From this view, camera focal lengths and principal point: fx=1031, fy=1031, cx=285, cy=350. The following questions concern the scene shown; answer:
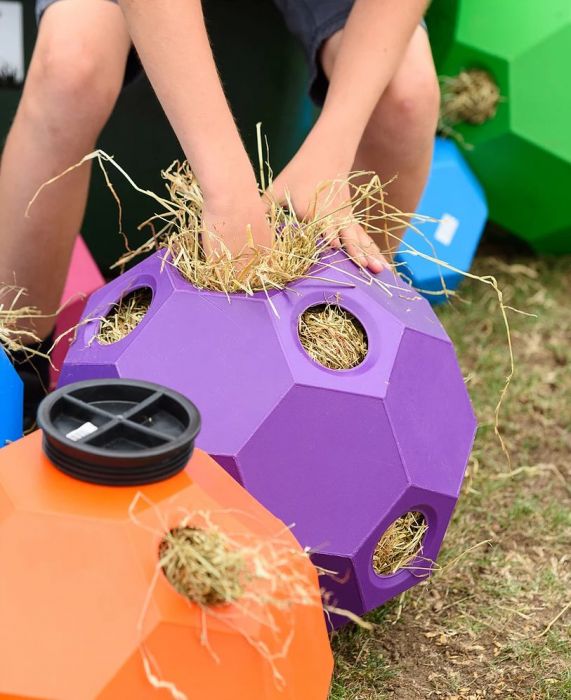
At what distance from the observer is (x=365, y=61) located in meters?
1.50

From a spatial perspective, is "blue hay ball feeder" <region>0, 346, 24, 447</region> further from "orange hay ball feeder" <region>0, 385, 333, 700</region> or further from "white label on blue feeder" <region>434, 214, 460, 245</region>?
"white label on blue feeder" <region>434, 214, 460, 245</region>

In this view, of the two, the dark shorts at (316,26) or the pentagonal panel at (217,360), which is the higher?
the dark shorts at (316,26)

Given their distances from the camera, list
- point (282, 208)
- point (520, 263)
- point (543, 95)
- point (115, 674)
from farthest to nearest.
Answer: point (520, 263)
point (543, 95)
point (282, 208)
point (115, 674)

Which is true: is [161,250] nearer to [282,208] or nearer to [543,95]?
[282,208]

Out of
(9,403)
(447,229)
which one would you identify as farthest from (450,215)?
(9,403)

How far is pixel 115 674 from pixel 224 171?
2.20ft

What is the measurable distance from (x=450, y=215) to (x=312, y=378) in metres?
1.24

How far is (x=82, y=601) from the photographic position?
0.90 metres

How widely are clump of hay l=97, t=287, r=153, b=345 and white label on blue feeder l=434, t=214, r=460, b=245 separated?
3.49 feet

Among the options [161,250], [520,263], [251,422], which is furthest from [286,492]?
[520,263]

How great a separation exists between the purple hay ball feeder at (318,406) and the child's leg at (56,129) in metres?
0.36

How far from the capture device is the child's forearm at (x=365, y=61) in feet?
4.85

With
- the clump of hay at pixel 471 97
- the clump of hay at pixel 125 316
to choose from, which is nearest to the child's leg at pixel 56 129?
the clump of hay at pixel 125 316

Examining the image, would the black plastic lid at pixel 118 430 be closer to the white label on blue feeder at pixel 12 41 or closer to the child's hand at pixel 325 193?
the child's hand at pixel 325 193
